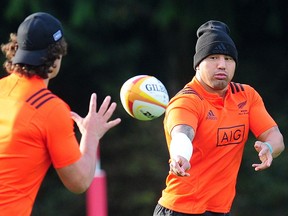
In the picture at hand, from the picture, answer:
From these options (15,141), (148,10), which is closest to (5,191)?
(15,141)

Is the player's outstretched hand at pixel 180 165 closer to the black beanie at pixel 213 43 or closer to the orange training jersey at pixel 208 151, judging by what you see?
the orange training jersey at pixel 208 151

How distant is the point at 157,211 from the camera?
5.89 m

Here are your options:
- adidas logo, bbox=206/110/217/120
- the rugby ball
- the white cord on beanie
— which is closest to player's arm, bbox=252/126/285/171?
adidas logo, bbox=206/110/217/120

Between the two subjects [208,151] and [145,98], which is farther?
[145,98]

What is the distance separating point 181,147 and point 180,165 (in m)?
0.14

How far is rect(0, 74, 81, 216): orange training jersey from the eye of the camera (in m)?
4.65

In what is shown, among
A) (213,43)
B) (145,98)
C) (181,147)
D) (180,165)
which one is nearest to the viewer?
(180,165)

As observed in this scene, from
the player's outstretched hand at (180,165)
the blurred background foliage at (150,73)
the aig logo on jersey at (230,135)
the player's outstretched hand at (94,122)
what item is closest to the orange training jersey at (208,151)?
the aig logo on jersey at (230,135)

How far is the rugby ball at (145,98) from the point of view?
6.03 metres

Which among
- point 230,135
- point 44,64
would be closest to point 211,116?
point 230,135

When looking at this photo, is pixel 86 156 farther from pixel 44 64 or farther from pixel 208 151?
pixel 208 151

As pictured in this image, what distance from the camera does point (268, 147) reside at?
5598 millimetres

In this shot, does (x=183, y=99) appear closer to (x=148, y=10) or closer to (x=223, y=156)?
(x=223, y=156)

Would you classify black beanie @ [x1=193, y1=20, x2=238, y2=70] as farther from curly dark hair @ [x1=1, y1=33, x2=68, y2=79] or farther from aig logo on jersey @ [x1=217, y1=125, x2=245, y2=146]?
curly dark hair @ [x1=1, y1=33, x2=68, y2=79]
